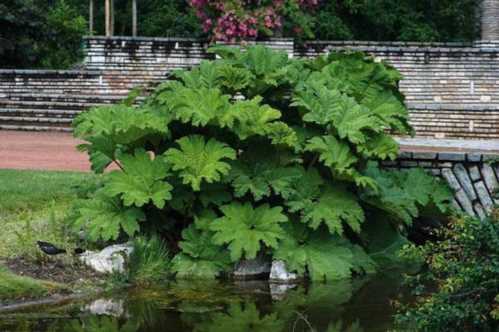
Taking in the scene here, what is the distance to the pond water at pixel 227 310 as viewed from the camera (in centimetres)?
824

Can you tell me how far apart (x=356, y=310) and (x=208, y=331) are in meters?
1.49

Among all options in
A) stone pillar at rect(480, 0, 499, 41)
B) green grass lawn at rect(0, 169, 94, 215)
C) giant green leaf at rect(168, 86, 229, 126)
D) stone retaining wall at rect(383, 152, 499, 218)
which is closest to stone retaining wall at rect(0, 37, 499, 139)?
stone pillar at rect(480, 0, 499, 41)

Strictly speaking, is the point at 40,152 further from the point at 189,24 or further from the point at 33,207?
the point at 189,24

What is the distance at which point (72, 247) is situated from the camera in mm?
10438

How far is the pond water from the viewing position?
824cm

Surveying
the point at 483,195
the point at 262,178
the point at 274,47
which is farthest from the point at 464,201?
the point at 274,47

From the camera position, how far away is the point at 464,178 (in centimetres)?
1165

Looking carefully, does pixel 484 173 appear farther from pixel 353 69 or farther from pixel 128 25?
pixel 128 25

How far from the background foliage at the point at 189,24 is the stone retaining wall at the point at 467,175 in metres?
17.2

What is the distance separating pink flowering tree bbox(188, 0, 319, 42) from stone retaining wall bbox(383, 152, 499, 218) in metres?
14.1

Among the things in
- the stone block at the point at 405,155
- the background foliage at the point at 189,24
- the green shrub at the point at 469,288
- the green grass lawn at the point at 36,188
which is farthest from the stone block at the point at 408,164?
the background foliage at the point at 189,24

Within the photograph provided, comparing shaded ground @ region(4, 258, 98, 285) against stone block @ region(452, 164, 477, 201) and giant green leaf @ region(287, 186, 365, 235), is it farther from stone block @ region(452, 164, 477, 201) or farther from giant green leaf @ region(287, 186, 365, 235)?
stone block @ region(452, 164, 477, 201)

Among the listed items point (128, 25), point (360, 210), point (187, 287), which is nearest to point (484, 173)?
point (360, 210)

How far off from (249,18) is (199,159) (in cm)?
1546
